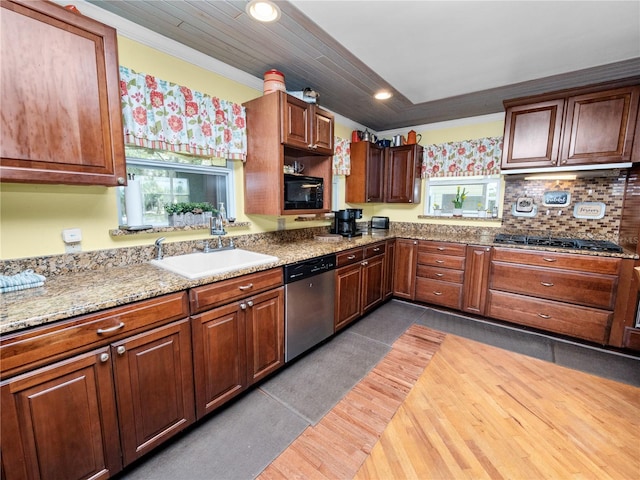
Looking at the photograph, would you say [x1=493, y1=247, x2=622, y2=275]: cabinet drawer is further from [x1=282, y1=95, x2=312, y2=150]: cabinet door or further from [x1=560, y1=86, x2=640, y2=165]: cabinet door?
[x1=282, y1=95, x2=312, y2=150]: cabinet door

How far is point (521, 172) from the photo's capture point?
288cm

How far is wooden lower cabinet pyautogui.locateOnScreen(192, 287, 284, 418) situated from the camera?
60.0 inches

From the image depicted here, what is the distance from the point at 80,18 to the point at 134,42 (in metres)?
0.54

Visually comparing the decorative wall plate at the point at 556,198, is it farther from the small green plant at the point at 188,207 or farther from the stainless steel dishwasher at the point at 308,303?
the small green plant at the point at 188,207

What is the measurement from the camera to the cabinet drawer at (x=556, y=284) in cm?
240

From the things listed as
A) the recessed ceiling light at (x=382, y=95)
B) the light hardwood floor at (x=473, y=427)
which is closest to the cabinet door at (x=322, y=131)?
the recessed ceiling light at (x=382, y=95)

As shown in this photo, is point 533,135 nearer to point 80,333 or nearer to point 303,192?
point 303,192

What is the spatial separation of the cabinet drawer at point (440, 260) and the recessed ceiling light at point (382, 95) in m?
1.77

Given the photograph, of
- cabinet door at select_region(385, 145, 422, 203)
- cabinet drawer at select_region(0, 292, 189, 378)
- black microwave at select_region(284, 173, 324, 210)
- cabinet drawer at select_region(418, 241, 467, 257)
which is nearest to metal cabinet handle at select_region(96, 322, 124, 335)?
cabinet drawer at select_region(0, 292, 189, 378)

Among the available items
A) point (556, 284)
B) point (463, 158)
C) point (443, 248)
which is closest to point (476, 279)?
point (443, 248)

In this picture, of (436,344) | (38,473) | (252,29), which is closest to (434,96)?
(252,29)

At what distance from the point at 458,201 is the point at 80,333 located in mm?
3855

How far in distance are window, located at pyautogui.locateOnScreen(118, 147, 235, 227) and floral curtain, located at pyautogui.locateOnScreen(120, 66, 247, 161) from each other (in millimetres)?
139

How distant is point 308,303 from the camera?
2.19m
